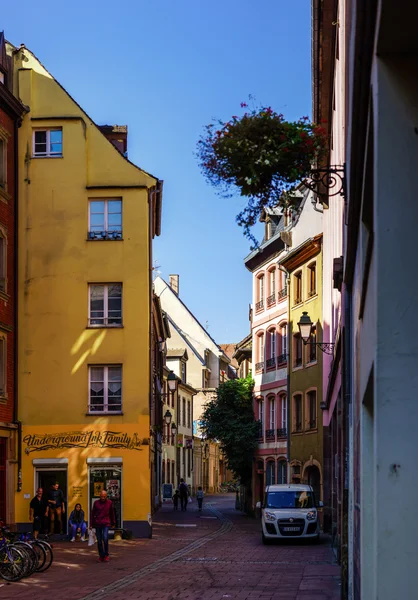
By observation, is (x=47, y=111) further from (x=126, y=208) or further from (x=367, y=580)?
(x=367, y=580)

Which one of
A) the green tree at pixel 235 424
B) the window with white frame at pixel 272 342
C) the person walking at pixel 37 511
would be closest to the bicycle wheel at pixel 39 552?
the person walking at pixel 37 511

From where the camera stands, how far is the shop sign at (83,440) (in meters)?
34.1

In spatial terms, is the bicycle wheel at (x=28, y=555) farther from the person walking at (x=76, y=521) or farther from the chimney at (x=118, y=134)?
the chimney at (x=118, y=134)

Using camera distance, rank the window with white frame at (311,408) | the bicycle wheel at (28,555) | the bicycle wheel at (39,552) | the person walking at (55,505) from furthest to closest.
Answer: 1. the window with white frame at (311,408)
2. the person walking at (55,505)
3. the bicycle wheel at (39,552)
4. the bicycle wheel at (28,555)

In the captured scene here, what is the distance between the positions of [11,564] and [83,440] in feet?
49.6

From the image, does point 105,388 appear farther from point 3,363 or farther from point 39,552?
point 39,552

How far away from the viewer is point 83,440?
34.3 metres

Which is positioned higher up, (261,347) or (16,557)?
(261,347)

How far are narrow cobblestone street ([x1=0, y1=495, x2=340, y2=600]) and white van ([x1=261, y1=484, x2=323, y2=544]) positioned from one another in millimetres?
407

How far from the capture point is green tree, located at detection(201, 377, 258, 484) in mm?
54281

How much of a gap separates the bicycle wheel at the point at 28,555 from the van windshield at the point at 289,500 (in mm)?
13833

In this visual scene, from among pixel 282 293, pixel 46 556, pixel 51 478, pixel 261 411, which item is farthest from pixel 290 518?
pixel 261 411

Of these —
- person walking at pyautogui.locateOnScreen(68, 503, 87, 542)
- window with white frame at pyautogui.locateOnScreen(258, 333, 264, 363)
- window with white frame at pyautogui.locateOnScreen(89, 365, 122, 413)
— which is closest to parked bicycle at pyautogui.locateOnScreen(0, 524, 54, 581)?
person walking at pyautogui.locateOnScreen(68, 503, 87, 542)

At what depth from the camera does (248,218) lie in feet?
39.6
